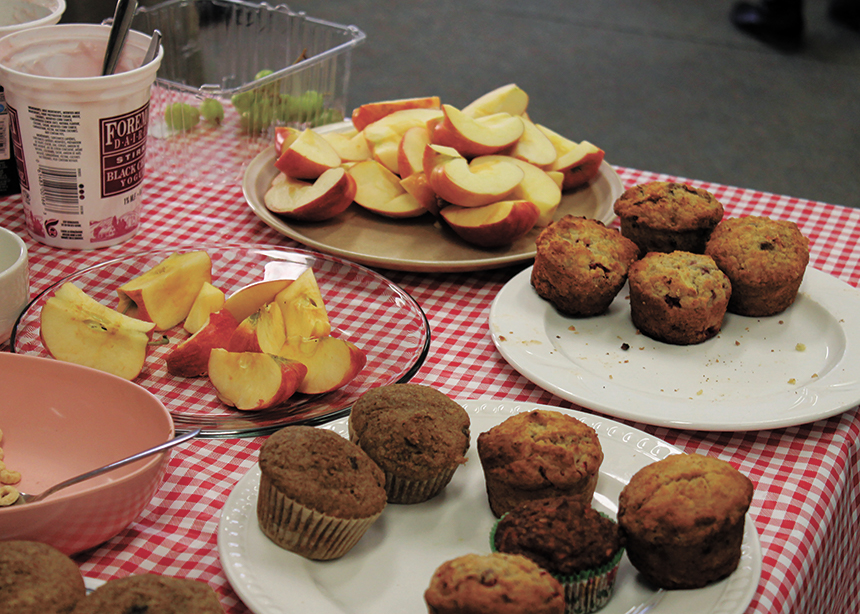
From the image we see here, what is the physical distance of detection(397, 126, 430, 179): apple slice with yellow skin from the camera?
1.57 m

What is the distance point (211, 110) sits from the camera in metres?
1.80

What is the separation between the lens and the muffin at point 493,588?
0.69 m

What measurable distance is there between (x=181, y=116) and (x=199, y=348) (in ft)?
2.48

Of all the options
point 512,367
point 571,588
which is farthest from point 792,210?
point 571,588

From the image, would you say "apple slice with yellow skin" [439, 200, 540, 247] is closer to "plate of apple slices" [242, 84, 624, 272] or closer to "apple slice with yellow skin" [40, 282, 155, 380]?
"plate of apple slices" [242, 84, 624, 272]

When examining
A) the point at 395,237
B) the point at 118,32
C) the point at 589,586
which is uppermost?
the point at 118,32

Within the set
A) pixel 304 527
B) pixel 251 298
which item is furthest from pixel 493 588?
pixel 251 298

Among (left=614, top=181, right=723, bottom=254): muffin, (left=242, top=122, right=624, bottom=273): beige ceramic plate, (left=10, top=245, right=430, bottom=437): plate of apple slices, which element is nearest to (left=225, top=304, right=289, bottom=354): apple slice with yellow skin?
(left=10, top=245, right=430, bottom=437): plate of apple slices

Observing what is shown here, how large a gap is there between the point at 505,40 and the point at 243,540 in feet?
17.1

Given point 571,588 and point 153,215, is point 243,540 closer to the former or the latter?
point 571,588

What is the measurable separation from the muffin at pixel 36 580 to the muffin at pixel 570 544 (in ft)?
1.25

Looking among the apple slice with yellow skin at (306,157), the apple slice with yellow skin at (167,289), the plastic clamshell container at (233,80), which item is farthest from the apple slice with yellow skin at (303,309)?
the plastic clamshell container at (233,80)

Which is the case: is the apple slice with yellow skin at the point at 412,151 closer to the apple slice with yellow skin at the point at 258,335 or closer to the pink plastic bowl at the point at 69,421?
the apple slice with yellow skin at the point at 258,335

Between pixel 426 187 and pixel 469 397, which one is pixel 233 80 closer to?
pixel 426 187
